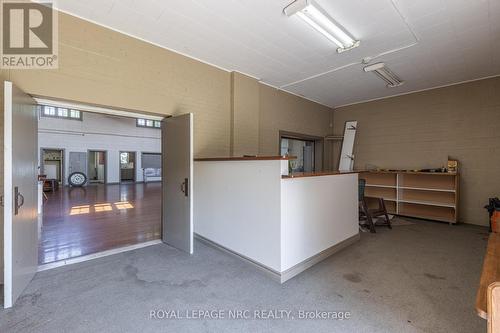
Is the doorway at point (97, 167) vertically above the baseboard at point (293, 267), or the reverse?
the doorway at point (97, 167)

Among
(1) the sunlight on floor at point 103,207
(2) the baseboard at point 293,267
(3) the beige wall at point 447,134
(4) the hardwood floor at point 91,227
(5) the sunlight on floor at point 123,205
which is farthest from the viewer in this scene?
(5) the sunlight on floor at point 123,205

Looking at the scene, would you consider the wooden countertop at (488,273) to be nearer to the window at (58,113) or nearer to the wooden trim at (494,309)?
the wooden trim at (494,309)

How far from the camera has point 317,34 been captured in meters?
3.21

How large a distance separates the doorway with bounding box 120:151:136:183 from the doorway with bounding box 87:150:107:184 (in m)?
1.04

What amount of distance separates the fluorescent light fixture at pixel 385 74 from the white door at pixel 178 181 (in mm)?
3476

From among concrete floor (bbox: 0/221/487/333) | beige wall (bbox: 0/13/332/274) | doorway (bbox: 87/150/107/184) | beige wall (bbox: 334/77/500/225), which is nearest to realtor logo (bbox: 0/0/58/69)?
beige wall (bbox: 0/13/332/274)

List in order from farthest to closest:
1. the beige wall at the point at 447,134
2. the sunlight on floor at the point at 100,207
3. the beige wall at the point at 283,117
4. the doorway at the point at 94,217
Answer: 1. the sunlight on floor at the point at 100,207
2. the beige wall at the point at 283,117
3. the beige wall at the point at 447,134
4. the doorway at the point at 94,217

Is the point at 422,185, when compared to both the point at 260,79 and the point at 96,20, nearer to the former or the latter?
the point at 260,79

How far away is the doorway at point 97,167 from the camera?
12930 mm

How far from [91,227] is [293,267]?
421 centimetres

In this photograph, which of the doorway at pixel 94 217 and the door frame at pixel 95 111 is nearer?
the doorway at pixel 94 217

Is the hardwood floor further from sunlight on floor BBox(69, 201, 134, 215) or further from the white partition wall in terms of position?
the white partition wall

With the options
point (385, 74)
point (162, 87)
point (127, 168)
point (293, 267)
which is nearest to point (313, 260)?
point (293, 267)

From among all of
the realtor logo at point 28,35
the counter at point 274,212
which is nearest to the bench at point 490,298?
the counter at point 274,212
